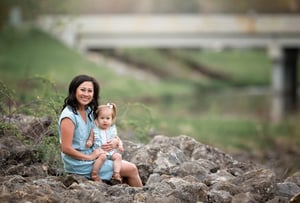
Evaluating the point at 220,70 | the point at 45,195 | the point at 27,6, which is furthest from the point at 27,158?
the point at 220,70

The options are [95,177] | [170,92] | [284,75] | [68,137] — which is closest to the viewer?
[68,137]

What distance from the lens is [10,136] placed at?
407 inches

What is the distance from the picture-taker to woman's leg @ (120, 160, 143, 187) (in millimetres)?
9266

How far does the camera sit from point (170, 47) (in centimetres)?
4056

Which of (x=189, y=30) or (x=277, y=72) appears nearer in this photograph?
(x=189, y=30)

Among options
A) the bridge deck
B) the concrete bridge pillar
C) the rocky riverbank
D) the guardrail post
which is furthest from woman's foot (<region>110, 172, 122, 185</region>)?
the bridge deck

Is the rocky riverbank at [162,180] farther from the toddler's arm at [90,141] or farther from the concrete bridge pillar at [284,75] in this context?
the concrete bridge pillar at [284,75]

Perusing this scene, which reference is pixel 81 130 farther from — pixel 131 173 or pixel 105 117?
pixel 131 173

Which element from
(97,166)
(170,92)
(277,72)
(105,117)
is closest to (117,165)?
(97,166)

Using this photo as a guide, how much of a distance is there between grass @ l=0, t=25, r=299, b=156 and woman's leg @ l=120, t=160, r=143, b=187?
10.5 metres

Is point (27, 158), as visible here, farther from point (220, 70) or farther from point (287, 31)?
point (220, 70)

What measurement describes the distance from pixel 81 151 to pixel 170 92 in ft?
88.6

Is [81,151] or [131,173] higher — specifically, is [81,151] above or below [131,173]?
above

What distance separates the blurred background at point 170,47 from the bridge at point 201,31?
4 cm
